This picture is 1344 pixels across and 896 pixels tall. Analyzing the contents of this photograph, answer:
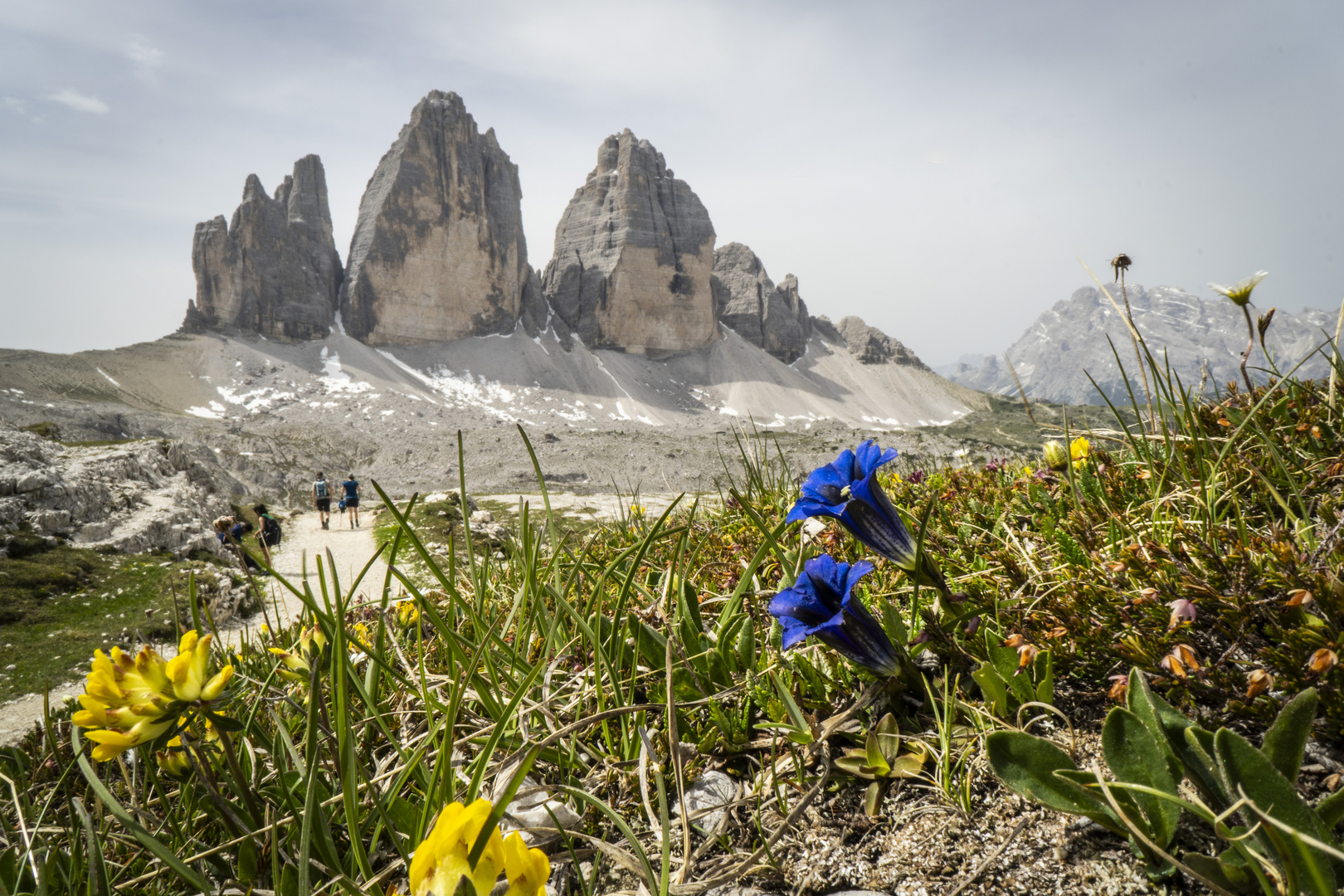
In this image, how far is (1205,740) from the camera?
1120 mm

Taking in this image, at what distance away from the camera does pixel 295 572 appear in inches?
578

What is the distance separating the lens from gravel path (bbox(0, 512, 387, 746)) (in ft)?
23.9

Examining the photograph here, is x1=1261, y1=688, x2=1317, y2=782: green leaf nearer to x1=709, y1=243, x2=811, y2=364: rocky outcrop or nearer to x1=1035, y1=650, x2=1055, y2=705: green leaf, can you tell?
x1=1035, y1=650, x2=1055, y2=705: green leaf

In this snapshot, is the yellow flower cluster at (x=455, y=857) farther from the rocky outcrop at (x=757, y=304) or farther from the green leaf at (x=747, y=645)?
the rocky outcrop at (x=757, y=304)

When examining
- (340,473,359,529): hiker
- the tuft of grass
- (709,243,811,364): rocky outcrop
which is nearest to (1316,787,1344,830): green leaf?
the tuft of grass

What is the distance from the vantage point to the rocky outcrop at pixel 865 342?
132875 millimetres

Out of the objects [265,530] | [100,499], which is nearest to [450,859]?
[265,530]

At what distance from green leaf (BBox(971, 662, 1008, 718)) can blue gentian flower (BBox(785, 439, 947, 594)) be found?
10.1 inches

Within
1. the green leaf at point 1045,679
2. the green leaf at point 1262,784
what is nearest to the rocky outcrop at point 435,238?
the green leaf at point 1045,679

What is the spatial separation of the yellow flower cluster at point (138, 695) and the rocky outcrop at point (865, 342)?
13842 cm

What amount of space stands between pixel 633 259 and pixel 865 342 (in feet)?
186

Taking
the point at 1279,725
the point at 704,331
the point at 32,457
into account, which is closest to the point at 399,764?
the point at 1279,725

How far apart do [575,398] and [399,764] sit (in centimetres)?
9436

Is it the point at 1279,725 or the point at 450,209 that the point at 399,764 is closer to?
the point at 1279,725
